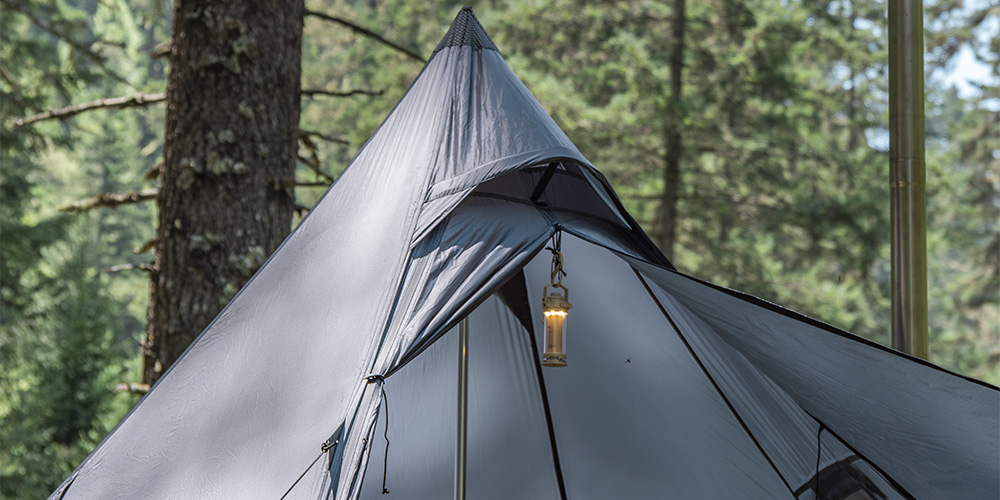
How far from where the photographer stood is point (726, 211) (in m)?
9.39

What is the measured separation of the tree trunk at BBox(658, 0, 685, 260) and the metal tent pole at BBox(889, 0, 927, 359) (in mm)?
5506

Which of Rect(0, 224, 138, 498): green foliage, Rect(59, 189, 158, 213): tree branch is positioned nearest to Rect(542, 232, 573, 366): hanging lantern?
Rect(59, 189, 158, 213): tree branch

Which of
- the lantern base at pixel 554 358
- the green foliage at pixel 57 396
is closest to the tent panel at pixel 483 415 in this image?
the lantern base at pixel 554 358

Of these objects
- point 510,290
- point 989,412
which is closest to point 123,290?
point 510,290

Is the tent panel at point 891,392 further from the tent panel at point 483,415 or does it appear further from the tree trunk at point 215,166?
the tree trunk at point 215,166

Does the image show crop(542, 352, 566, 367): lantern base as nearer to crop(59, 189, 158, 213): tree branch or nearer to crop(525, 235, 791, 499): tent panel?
crop(525, 235, 791, 499): tent panel

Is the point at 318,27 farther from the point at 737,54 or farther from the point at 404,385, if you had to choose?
the point at 404,385

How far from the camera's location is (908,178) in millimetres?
3158

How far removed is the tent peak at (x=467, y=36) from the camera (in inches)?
108

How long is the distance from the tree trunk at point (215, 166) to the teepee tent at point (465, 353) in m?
0.93

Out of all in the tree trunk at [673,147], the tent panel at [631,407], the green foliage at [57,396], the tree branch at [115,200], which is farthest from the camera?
the tree trunk at [673,147]

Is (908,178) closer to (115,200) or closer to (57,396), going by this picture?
(115,200)

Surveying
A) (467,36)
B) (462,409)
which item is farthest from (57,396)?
(467,36)

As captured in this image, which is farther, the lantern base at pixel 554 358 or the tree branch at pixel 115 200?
the tree branch at pixel 115 200
